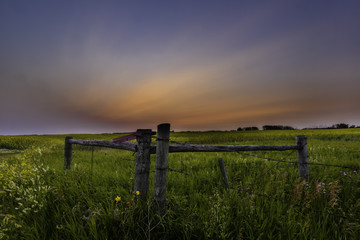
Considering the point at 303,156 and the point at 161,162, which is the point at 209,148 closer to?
the point at 161,162

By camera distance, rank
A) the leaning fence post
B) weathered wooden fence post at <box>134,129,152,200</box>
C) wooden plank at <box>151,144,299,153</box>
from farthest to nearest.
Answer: the leaning fence post < wooden plank at <box>151,144,299,153</box> < weathered wooden fence post at <box>134,129,152,200</box>

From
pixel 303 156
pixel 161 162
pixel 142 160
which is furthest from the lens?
pixel 303 156

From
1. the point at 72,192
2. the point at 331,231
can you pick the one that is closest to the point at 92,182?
the point at 72,192

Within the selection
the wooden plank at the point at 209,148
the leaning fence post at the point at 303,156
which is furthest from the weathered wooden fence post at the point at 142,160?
the leaning fence post at the point at 303,156

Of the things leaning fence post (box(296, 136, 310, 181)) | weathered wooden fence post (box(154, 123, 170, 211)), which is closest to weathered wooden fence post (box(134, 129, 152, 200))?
weathered wooden fence post (box(154, 123, 170, 211))

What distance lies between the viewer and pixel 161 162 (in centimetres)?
249

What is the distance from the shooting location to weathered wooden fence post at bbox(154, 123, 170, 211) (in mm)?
2438

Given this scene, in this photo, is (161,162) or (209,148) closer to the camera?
(161,162)

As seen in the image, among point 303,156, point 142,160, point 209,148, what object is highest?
point 209,148

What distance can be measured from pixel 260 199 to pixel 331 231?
1026 mm

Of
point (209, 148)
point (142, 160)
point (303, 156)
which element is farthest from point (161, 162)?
point (303, 156)

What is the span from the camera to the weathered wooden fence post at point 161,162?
2438 millimetres

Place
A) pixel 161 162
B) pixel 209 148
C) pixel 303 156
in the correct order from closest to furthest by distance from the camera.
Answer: pixel 161 162
pixel 209 148
pixel 303 156

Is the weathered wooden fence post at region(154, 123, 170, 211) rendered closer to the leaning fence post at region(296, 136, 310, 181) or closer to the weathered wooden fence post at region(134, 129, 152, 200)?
the weathered wooden fence post at region(134, 129, 152, 200)
